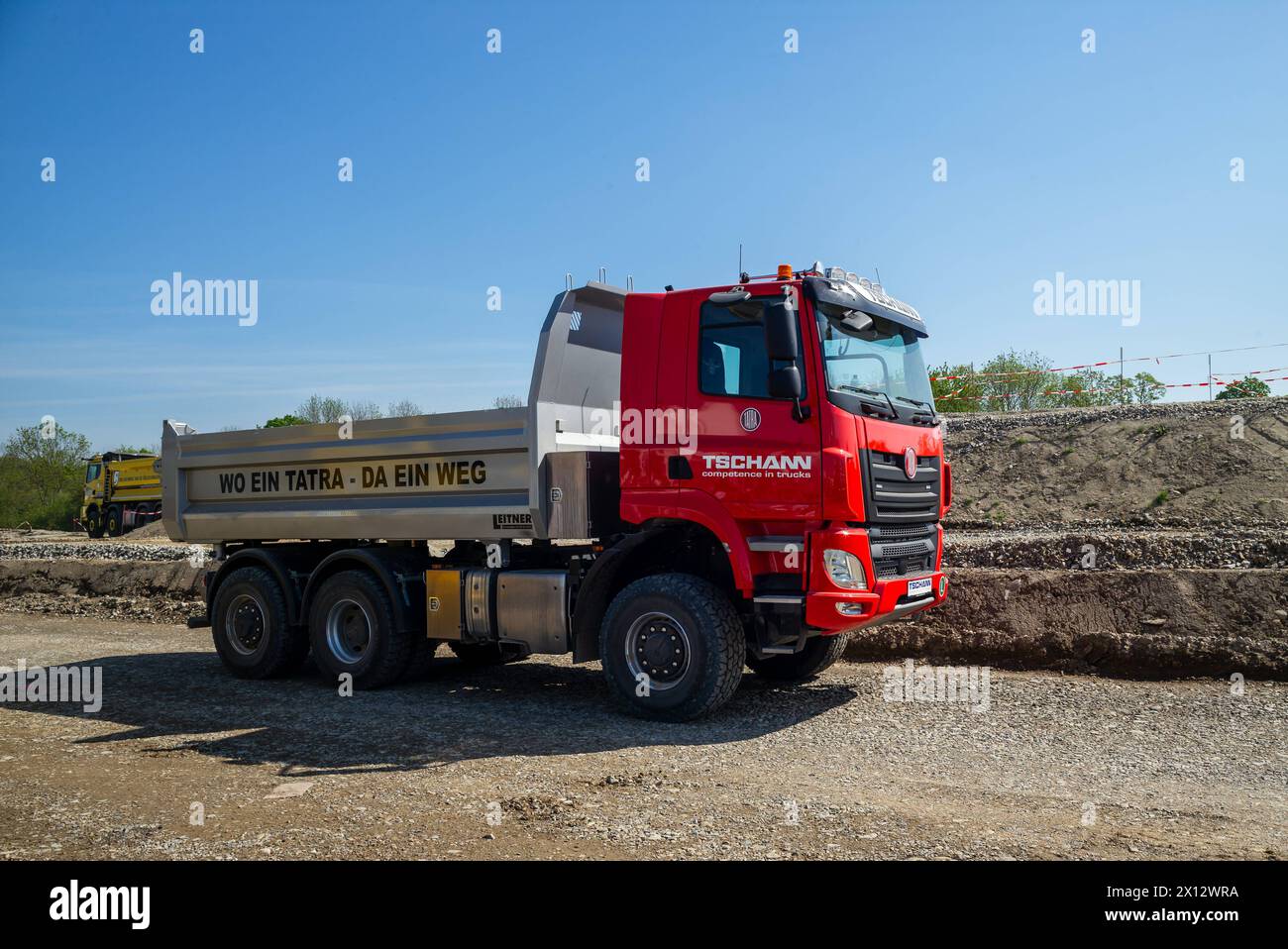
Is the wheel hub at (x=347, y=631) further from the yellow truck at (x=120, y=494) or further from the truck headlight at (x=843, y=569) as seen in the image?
the yellow truck at (x=120, y=494)

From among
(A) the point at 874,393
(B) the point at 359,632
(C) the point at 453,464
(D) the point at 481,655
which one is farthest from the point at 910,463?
(B) the point at 359,632

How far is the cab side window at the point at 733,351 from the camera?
740 cm

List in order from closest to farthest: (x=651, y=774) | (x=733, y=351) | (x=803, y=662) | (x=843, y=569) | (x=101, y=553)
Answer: (x=651, y=774), (x=843, y=569), (x=733, y=351), (x=803, y=662), (x=101, y=553)

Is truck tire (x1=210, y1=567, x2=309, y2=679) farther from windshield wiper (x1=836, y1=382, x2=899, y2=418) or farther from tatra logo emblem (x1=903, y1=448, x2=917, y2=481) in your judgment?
tatra logo emblem (x1=903, y1=448, x2=917, y2=481)

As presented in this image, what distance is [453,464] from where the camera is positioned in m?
8.86

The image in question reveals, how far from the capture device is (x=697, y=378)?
7.63 metres

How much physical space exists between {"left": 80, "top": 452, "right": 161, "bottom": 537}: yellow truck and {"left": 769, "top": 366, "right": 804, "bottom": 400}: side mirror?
121 feet

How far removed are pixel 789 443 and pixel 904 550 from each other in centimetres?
137

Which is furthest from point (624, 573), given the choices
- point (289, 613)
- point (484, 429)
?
point (289, 613)

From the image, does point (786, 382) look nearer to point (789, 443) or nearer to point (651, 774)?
point (789, 443)

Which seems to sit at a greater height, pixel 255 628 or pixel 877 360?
pixel 877 360

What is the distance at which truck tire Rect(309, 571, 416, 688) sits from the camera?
30.4ft

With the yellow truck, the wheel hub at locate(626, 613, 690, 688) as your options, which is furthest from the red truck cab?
the yellow truck

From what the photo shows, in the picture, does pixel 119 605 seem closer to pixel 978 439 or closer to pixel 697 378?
pixel 697 378
